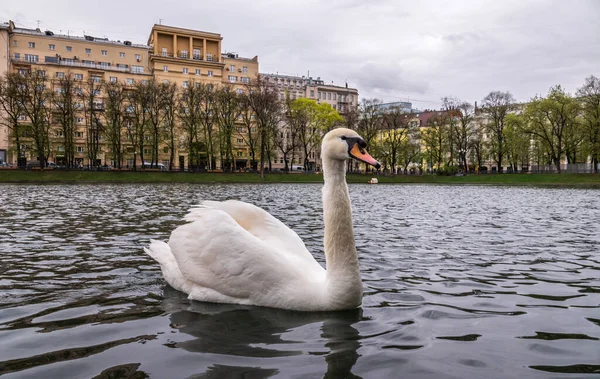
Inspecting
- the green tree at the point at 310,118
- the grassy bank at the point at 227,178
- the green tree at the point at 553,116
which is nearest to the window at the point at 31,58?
the grassy bank at the point at 227,178

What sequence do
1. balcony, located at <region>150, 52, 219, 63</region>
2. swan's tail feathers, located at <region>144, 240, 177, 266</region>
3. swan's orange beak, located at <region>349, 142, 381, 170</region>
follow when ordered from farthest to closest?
balcony, located at <region>150, 52, 219, 63</region> → swan's tail feathers, located at <region>144, 240, 177, 266</region> → swan's orange beak, located at <region>349, 142, 381, 170</region>

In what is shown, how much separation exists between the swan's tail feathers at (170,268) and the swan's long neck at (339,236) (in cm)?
190

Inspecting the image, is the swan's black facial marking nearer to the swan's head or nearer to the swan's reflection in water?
the swan's head

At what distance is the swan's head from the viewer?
190 inches

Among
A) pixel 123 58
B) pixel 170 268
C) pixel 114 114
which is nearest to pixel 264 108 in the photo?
pixel 114 114

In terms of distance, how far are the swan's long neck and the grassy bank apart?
49.1 meters

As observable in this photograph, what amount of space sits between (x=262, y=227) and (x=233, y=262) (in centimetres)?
120

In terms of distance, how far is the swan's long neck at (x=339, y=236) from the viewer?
479cm

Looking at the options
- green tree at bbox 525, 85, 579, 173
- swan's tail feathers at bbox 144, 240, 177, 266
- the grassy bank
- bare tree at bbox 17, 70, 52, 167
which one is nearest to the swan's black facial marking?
swan's tail feathers at bbox 144, 240, 177, 266

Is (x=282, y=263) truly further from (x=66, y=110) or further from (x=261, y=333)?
(x=66, y=110)

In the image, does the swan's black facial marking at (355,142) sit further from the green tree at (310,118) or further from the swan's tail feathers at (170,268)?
the green tree at (310,118)

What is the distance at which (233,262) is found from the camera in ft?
16.0

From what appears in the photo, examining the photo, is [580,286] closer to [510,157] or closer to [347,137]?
[347,137]

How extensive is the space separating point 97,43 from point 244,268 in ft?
337
